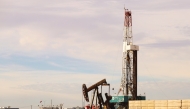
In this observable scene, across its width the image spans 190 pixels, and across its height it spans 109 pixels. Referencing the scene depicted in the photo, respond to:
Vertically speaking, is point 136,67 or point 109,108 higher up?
point 136,67

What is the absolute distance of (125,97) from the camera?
15488cm

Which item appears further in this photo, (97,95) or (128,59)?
(128,59)

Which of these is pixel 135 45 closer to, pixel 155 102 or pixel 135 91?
pixel 135 91

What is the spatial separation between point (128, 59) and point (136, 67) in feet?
16.6

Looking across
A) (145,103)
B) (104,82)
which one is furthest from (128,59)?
(145,103)

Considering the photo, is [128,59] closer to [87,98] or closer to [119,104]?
[119,104]

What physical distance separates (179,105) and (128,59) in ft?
224

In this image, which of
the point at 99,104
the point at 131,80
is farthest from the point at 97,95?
the point at 131,80

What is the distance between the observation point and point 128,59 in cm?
16638

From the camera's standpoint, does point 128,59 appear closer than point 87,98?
No

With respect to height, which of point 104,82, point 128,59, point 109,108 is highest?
point 128,59

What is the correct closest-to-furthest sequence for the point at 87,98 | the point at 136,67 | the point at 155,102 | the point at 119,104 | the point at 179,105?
the point at 179,105, the point at 155,102, the point at 87,98, the point at 119,104, the point at 136,67

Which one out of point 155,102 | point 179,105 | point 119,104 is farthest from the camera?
point 119,104

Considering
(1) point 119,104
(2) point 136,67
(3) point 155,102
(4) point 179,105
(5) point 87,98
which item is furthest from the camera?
(2) point 136,67
